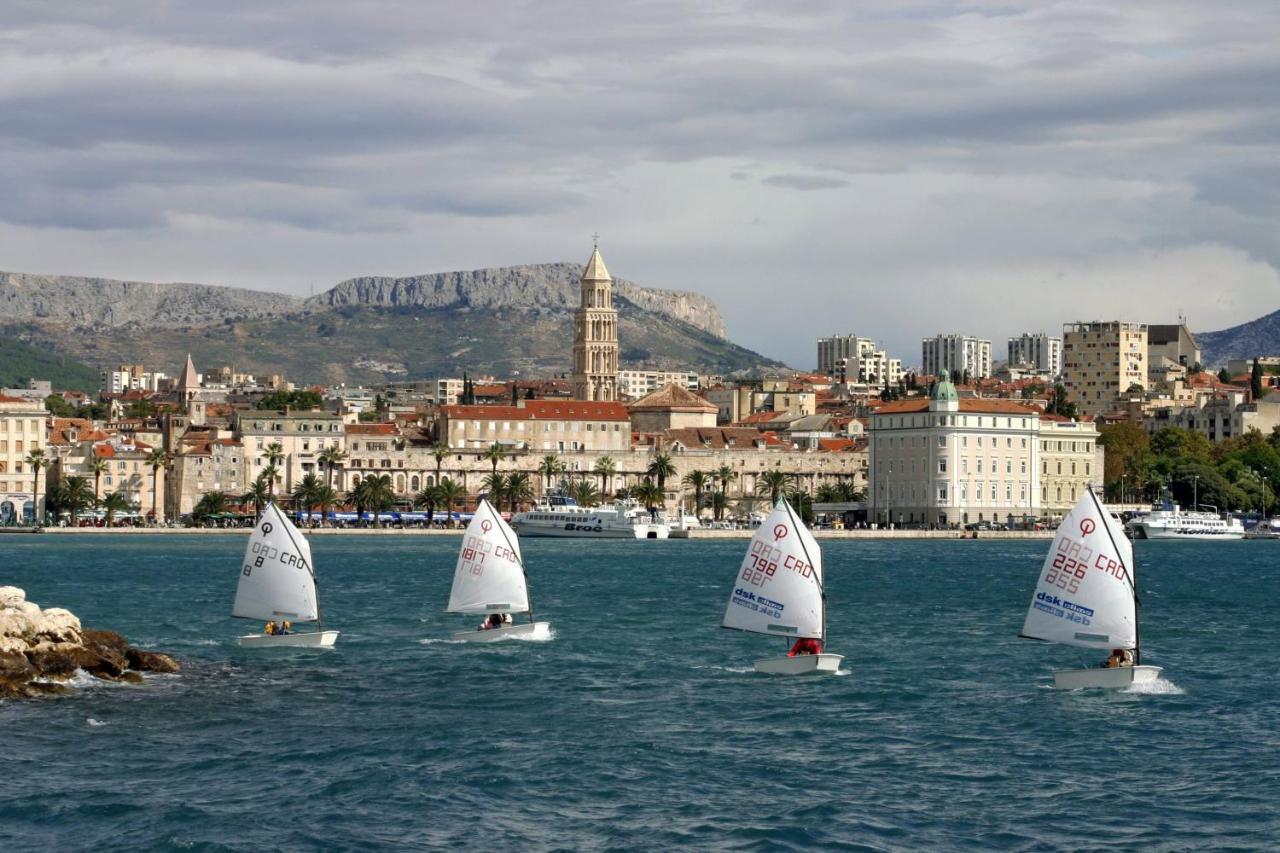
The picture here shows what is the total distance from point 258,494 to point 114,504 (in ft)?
41.9

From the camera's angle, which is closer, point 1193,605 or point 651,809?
point 651,809

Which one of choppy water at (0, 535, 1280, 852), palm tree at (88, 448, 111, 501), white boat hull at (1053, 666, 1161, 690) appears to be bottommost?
choppy water at (0, 535, 1280, 852)

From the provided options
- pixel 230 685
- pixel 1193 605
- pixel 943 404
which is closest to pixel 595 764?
pixel 230 685

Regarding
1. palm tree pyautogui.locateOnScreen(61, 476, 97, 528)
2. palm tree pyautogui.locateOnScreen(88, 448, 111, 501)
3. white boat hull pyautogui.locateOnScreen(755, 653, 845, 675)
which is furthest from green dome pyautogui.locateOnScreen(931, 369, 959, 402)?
white boat hull pyautogui.locateOnScreen(755, 653, 845, 675)

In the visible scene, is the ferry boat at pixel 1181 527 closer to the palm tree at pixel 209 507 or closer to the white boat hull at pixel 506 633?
the palm tree at pixel 209 507

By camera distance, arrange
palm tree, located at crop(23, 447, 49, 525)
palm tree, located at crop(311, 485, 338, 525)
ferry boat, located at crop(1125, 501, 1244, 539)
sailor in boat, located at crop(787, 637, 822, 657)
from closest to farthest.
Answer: sailor in boat, located at crop(787, 637, 822, 657)
ferry boat, located at crop(1125, 501, 1244, 539)
palm tree, located at crop(23, 447, 49, 525)
palm tree, located at crop(311, 485, 338, 525)

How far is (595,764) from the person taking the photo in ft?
127

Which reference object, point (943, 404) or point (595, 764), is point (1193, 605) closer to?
point (595, 764)

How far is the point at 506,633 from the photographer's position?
61.5m

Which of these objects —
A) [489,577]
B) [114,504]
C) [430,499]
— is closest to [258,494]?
[114,504]

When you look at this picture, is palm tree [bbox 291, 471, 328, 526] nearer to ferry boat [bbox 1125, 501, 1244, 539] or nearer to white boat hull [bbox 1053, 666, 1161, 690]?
ferry boat [bbox 1125, 501, 1244, 539]

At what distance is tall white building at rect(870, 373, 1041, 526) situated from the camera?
18500 cm

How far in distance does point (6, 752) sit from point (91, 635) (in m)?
13.9

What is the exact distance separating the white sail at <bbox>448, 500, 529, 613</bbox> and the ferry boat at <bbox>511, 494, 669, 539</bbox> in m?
117
